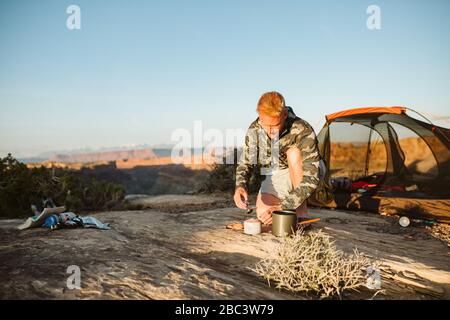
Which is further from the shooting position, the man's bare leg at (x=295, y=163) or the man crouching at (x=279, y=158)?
the man's bare leg at (x=295, y=163)

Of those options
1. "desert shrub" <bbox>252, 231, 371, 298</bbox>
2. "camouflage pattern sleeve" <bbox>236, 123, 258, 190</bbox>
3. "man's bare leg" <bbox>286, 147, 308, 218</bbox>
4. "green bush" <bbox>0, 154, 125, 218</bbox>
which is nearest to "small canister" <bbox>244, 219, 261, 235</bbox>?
"camouflage pattern sleeve" <bbox>236, 123, 258, 190</bbox>

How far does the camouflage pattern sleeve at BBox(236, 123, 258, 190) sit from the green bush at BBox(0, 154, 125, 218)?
4.17 metres

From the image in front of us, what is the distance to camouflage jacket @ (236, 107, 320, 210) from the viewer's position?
12.4ft

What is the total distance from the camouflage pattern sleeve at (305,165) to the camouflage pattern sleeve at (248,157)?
1.77ft

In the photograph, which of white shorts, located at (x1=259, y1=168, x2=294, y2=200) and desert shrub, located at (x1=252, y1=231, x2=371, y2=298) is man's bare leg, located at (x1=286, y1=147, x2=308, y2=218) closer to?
white shorts, located at (x1=259, y1=168, x2=294, y2=200)

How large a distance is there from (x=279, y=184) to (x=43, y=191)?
Answer: 16.2 ft

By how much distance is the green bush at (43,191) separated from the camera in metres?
6.11

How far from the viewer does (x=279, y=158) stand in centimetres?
432

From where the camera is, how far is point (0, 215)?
5.95m

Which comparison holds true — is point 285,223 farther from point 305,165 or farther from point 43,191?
point 43,191

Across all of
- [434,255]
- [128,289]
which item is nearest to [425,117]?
[434,255]

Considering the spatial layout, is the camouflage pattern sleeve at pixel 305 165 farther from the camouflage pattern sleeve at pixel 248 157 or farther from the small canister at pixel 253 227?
the camouflage pattern sleeve at pixel 248 157

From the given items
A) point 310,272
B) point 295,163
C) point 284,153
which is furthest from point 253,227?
point 310,272

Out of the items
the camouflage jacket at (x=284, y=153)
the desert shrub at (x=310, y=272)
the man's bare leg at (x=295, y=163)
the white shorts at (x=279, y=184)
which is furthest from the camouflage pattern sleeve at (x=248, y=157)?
the desert shrub at (x=310, y=272)
